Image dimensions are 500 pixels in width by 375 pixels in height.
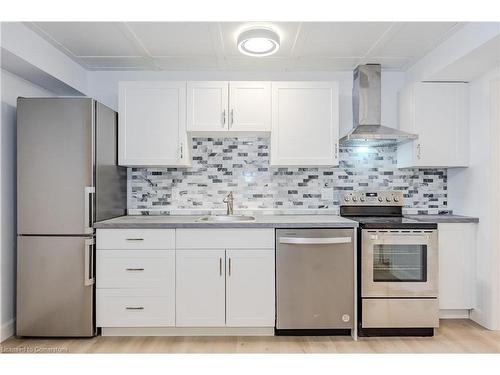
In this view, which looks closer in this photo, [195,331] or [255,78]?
[195,331]

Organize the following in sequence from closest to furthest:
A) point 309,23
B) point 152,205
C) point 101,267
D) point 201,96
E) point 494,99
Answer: point 309,23 < point 101,267 < point 494,99 < point 201,96 < point 152,205

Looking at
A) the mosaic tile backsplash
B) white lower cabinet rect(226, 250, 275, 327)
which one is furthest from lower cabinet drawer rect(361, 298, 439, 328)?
the mosaic tile backsplash

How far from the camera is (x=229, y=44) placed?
8.97ft

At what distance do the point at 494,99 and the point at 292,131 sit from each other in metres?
1.63

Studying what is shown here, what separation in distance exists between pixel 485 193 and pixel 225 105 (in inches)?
89.9

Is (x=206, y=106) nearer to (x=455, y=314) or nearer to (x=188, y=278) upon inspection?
(x=188, y=278)

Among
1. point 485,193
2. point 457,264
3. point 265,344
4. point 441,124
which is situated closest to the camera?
point 265,344

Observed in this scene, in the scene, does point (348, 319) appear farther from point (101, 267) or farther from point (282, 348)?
point (101, 267)

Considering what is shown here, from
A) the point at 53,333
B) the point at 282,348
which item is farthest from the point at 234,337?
the point at 53,333

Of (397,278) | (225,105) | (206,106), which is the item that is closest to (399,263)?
(397,278)

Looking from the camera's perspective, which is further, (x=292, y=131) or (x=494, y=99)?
(x=292, y=131)

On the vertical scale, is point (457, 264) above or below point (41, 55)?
below

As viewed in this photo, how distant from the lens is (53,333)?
254 centimetres

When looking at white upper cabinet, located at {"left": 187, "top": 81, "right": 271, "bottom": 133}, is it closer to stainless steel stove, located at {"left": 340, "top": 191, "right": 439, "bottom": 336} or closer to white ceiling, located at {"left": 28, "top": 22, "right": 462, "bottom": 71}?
white ceiling, located at {"left": 28, "top": 22, "right": 462, "bottom": 71}
